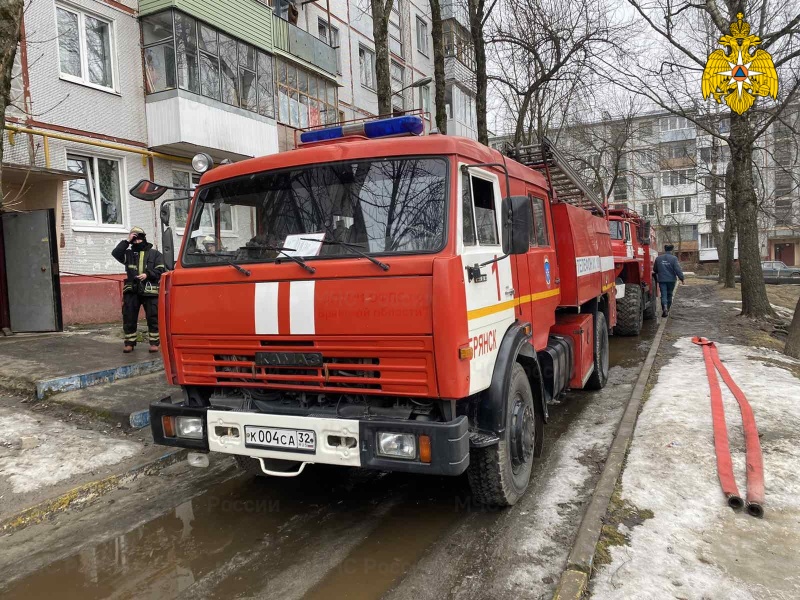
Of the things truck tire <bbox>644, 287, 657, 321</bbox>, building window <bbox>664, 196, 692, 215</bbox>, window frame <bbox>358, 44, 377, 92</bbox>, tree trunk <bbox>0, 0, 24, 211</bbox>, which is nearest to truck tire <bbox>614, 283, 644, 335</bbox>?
truck tire <bbox>644, 287, 657, 321</bbox>

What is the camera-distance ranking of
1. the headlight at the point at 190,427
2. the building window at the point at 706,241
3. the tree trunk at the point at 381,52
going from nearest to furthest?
the headlight at the point at 190,427
the tree trunk at the point at 381,52
the building window at the point at 706,241

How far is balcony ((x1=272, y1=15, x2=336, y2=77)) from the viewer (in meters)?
16.0

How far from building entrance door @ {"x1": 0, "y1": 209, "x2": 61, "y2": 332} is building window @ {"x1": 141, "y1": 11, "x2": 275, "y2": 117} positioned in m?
4.82

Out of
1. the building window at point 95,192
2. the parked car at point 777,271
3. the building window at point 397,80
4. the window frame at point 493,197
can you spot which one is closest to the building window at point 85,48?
the building window at point 95,192

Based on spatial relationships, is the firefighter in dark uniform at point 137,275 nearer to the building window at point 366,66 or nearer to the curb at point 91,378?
the curb at point 91,378

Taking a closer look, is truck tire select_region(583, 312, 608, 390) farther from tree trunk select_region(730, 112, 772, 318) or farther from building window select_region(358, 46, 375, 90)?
building window select_region(358, 46, 375, 90)

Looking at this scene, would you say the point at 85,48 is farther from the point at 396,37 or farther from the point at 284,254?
the point at 396,37

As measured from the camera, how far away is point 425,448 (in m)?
3.04

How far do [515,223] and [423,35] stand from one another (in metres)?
27.0

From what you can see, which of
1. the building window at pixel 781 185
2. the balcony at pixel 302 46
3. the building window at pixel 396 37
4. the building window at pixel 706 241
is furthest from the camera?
the building window at pixel 706 241

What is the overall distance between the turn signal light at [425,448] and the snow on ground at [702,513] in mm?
1029

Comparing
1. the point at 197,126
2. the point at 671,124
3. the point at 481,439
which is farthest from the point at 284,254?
the point at 671,124

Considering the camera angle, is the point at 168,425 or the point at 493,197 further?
the point at 493,197

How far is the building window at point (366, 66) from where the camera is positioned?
73.0 feet
